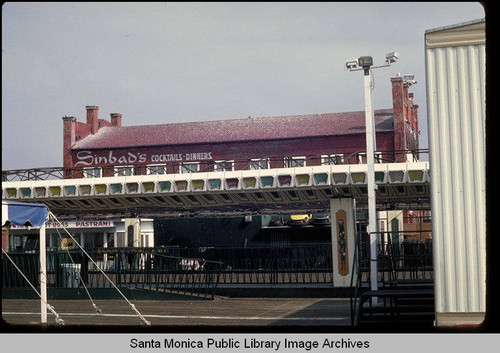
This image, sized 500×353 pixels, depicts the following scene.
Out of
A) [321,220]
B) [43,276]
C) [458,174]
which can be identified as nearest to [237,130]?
[321,220]

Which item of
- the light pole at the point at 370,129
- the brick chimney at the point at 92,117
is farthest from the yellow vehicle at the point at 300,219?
the brick chimney at the point at 92,117

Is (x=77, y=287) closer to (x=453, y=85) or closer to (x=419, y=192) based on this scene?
(x=419, y=192)

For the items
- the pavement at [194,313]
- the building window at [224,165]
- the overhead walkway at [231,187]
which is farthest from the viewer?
the building window at [224,165]

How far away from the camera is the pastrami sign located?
49531mm

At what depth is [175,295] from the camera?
890 inches

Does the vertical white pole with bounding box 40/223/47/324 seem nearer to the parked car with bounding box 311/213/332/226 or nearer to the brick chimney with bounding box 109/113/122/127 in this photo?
the parked car with bounding box 311/213/332/226

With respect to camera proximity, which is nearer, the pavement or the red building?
the pavement

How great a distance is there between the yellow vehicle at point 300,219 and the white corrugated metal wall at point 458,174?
26.6 metres

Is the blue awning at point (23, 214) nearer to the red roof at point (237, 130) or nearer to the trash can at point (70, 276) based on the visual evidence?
the trash can at point (70, 276)

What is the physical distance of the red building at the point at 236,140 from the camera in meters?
46.2

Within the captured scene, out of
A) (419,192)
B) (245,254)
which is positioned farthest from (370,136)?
(245,254)

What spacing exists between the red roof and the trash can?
82.9ft

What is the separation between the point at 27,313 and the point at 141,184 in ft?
25.0

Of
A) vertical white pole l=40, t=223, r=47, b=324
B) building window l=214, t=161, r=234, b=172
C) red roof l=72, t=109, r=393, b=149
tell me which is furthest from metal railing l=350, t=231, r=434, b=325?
red roof l=72, t=109, r=393, b=149
